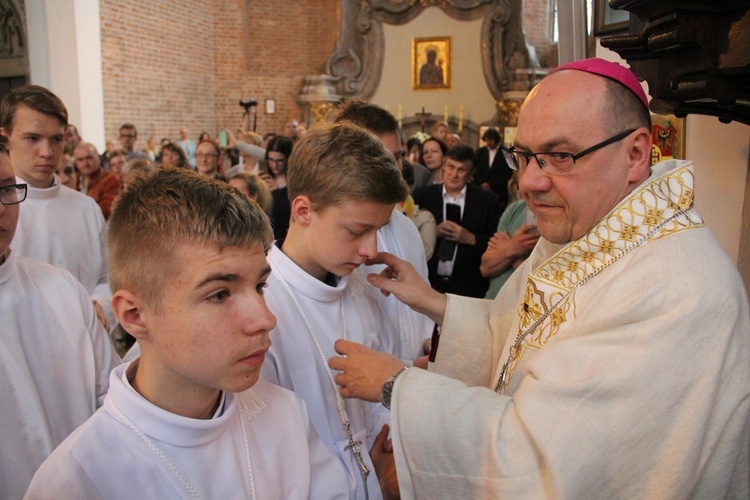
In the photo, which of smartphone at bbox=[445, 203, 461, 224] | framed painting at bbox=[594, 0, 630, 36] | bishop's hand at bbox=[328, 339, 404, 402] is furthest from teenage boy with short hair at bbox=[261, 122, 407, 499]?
smartphone at bbox=[445, 203, 461, 224]

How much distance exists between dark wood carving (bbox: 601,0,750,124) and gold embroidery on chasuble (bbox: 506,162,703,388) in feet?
0.74

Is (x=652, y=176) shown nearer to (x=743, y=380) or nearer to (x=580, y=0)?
(x=743, y=380)

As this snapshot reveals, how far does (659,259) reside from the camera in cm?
159

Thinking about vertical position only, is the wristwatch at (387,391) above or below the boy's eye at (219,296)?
below

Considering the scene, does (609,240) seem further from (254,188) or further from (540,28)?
(540,28)

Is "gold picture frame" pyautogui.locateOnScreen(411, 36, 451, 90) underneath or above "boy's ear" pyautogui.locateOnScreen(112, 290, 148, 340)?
above

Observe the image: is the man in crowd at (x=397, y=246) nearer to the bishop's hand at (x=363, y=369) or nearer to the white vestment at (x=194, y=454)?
the bishop's hand at (x=363, y=369)

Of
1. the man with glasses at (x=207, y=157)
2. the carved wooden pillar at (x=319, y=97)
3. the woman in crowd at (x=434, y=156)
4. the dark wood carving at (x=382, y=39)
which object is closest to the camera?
the man with glasses at (x=207, y=157)

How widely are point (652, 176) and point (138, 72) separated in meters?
13.7

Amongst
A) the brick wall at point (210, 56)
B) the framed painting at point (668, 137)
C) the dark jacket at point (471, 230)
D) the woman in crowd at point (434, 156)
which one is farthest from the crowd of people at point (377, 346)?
the brick wall at point (210, 56)

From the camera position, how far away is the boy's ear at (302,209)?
2092 mm

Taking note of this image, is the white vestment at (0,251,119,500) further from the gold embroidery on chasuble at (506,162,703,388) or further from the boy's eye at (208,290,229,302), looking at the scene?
the gold embroidery on chasuble at (506,162,703,388)

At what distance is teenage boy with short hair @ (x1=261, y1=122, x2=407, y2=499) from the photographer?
6.64 feet

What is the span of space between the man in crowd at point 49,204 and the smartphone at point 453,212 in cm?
262
